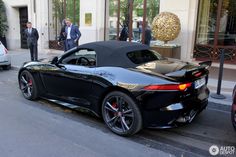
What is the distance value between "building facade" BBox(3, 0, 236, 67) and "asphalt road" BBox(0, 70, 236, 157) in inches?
198

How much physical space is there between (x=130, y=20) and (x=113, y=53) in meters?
7.32

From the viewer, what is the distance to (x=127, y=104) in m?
3.86

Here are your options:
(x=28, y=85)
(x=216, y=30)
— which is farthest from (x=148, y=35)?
(x=28, y=85)

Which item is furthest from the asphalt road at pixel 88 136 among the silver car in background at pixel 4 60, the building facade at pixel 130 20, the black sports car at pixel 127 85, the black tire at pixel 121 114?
the building facade at pixel 130 20

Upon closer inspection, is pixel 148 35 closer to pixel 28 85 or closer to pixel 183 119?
pixel 28 85

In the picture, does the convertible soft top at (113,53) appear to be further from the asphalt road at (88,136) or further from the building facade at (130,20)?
the building facade at (130,20)

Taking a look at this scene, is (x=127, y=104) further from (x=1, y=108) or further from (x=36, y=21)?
(x=36, y=21)

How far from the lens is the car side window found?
4.51 metres

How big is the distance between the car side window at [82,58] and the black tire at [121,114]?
79 centimetres

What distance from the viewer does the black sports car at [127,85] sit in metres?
3.62

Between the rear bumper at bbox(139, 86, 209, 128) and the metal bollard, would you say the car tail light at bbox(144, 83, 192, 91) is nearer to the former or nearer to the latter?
the rear bumper at bbox(139, 86, 209, 128)

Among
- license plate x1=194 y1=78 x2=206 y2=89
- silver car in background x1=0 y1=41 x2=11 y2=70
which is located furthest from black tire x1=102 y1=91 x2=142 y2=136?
silver car in background x1=0 y1=41 x2=11 y2=70

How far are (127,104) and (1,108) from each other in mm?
2774

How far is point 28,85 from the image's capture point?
5664 mm
